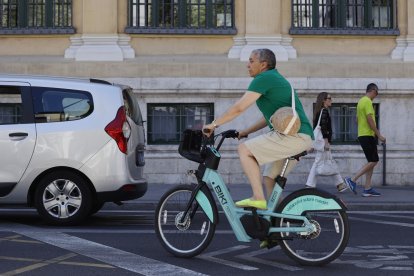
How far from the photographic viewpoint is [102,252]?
8773 millimetres

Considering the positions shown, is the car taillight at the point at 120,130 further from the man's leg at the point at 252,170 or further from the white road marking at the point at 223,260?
the man's leg at the point at 252,170

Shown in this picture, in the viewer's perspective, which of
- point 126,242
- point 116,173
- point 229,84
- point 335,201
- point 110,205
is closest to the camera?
point 335,201

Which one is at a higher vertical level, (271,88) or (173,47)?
(173,47)

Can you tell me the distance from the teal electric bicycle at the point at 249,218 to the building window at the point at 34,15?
11082mm

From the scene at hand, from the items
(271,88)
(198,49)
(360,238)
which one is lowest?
(360,238)

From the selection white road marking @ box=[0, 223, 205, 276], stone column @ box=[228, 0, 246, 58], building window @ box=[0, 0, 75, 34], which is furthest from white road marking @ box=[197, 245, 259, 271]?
building window @ box=[0, 0, 75, 34]

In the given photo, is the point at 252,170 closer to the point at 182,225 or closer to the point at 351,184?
the point at 182,225

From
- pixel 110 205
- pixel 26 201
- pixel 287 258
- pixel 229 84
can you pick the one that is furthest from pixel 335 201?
pixel 229 84

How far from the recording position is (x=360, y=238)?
32.9 ft

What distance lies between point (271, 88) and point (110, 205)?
6.45m

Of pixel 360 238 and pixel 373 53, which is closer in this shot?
pixel 360 238

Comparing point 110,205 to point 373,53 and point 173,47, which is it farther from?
point 373,53

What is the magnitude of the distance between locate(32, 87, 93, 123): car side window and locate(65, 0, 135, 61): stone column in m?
7.48

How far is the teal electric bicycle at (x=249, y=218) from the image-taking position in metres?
7.96
